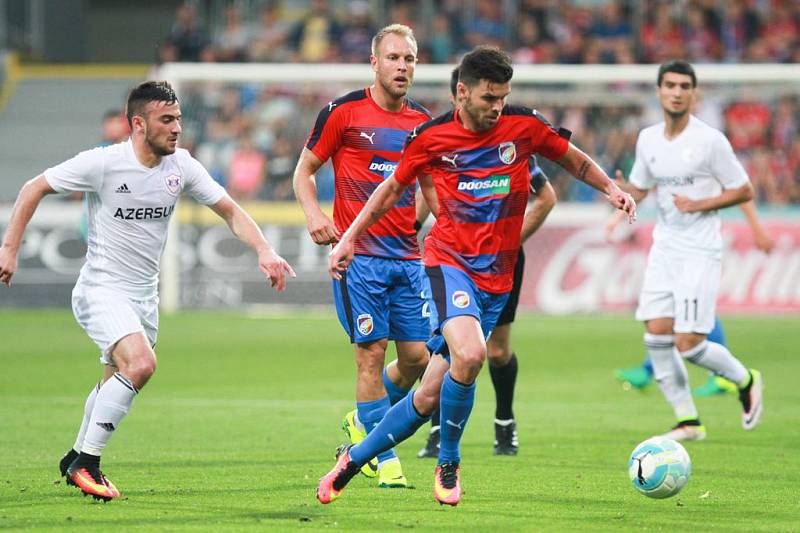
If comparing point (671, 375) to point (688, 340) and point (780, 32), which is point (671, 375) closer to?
point (688, 340)

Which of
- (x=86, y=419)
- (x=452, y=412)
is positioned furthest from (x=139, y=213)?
(x=452, y=412)

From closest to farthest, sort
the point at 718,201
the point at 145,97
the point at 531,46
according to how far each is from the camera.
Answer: the point at 145,97 < the point at 718,201 < the point at 531,46

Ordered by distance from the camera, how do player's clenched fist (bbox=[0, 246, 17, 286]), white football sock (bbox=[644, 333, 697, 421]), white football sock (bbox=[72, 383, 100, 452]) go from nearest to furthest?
1. player's clenched fist (bbox=[0, 246, 17, 286])
2. white football sock (bbox=[72, 383, 100, 452])
3. white football sock (bbox=[644, 333, 697, 421])

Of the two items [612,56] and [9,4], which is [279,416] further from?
[9,4]

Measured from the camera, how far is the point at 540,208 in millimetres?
8938

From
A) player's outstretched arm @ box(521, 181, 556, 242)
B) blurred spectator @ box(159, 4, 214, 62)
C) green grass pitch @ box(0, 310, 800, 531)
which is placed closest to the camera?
green grass pitch @ box(0, 310, 800, 531)

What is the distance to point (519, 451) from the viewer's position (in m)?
9.34

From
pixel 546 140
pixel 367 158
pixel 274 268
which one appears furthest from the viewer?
pixel 367 158

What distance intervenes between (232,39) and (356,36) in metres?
2.75

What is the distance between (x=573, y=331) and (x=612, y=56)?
6726 millimetres

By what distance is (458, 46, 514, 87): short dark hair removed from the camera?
22.2 feet

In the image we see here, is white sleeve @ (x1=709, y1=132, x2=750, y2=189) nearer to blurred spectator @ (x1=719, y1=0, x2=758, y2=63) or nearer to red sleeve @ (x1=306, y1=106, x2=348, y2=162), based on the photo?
red sleeve @ (x1=306, y1=106, x2=348, y2=162)

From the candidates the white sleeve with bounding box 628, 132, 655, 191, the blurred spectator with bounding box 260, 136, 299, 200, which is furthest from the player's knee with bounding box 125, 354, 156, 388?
A: the blurred spectator with bounding box 260, 136, 299, 200

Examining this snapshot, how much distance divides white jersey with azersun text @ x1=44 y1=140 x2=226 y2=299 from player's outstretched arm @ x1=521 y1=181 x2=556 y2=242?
87.8 inches
